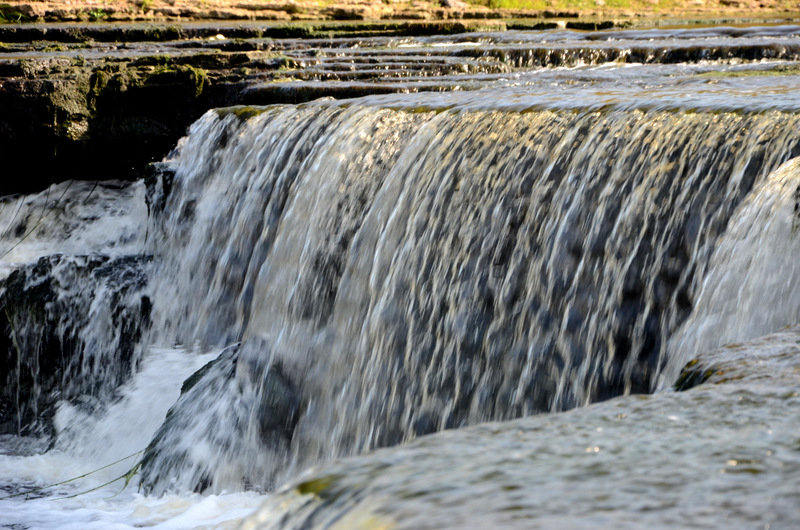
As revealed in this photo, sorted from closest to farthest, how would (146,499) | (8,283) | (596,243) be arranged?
(596,243)
(146,499)
(8,283)

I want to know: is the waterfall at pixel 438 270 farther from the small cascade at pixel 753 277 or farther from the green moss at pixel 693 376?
the green moss at pixel 693 376

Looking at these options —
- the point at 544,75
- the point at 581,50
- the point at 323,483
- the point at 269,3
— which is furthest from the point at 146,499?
the point at 269,3

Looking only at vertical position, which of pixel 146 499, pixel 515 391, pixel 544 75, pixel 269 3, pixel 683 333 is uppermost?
pixel 269 3

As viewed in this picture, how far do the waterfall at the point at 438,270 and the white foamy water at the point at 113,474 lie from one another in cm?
19

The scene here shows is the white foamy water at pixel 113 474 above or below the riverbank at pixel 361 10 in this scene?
below

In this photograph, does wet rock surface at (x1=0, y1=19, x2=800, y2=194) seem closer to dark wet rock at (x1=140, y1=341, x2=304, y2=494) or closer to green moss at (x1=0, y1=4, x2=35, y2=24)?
dark wet rock at (x1=140, y1=341, x2=304, y2=494)

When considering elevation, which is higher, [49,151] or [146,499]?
[49,151]

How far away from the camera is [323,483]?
178 cm

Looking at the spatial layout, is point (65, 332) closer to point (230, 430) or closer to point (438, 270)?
point (230, 430)

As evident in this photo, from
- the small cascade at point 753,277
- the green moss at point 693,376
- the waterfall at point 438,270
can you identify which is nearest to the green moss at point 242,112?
the waterfall at point 438,270

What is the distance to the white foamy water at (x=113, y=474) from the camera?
4.60m

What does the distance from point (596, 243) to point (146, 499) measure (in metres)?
2.39

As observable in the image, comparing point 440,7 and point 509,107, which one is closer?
point 509,107

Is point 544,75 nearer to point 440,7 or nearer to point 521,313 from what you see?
point 521,313
